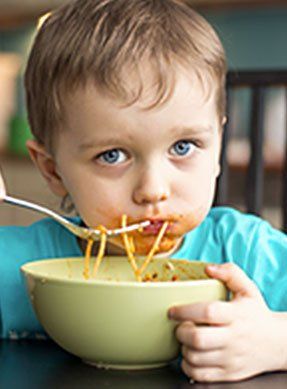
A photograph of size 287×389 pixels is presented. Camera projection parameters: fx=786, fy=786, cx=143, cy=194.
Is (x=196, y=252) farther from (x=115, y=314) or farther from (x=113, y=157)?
(x=115, y=314)

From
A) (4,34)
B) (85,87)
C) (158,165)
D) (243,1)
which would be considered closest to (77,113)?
(85,87)

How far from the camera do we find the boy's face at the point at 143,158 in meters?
1.02

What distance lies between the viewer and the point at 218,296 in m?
0.87

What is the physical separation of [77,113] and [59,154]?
93mm

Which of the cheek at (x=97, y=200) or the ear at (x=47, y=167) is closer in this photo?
the cheek at (x=97, y=200)

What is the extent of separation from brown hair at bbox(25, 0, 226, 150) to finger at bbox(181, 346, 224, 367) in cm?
35

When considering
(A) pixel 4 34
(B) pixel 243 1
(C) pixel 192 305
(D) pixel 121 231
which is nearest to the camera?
(C) pixel 192 305

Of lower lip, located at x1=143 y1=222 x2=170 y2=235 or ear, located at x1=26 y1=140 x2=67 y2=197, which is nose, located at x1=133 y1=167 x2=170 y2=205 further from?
ear, located at x1=26 y1=140 x2=67 y2=197

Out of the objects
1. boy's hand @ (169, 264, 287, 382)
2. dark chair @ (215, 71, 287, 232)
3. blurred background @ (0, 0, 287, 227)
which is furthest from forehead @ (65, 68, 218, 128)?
blurred background @ (0, 0, 287, 227)

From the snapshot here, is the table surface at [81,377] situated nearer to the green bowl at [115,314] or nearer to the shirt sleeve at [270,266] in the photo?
the green bowl at [115,314]

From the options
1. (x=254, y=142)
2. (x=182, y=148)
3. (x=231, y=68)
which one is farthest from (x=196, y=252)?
(x=231, y=68)

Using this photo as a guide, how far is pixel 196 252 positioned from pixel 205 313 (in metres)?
0.40

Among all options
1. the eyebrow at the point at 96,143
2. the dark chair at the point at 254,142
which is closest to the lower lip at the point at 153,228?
the eyebrow at the point at 96,143

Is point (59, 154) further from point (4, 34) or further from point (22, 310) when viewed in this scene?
point (4, 34)
